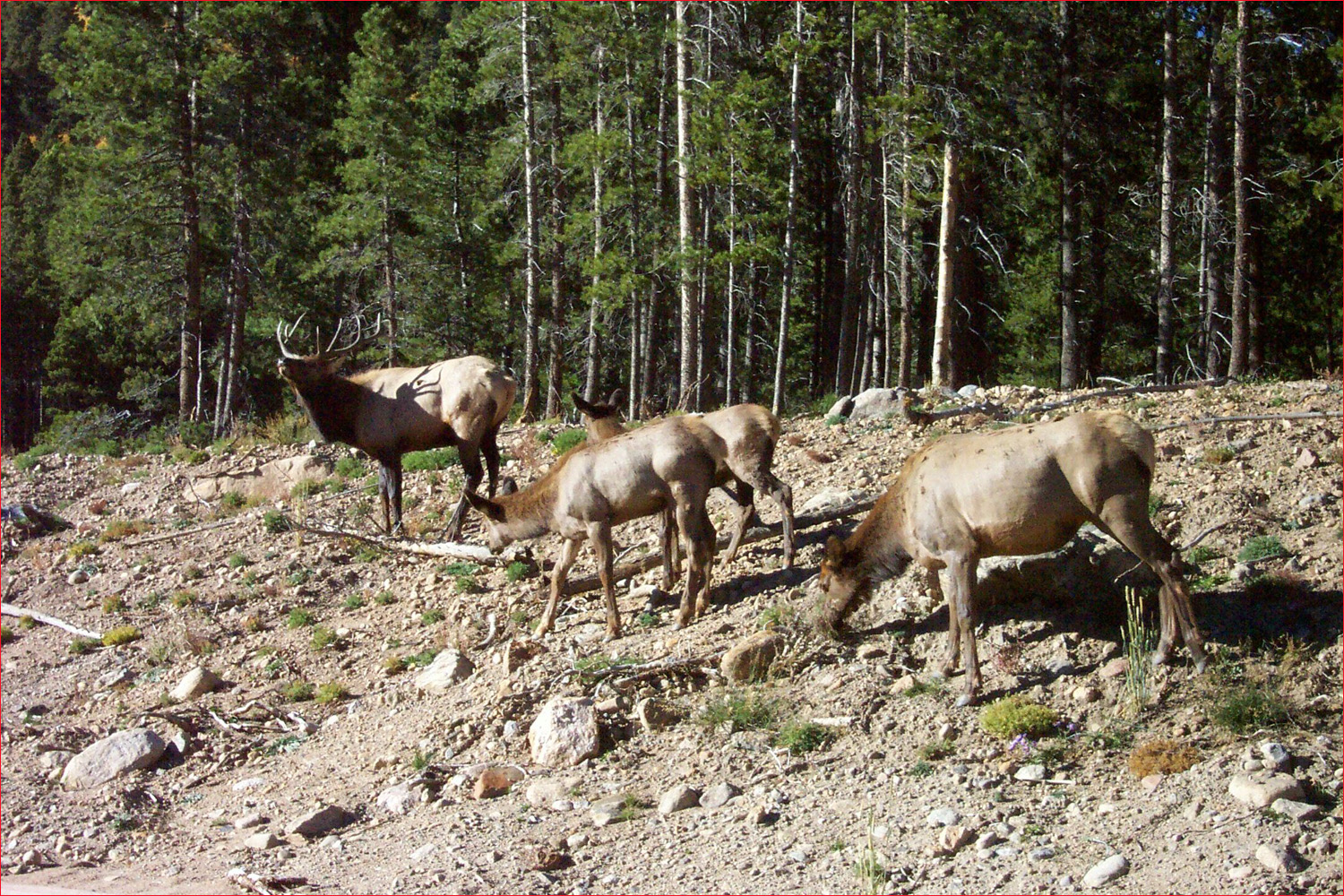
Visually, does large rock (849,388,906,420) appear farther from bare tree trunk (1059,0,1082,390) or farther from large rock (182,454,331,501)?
large rock (182,454,331,501)

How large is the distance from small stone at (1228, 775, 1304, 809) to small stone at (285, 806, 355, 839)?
19.8ft

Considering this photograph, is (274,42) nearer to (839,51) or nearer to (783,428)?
(839,51)

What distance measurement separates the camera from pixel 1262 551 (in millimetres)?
9992

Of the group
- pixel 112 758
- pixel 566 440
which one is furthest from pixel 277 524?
pixel 112 758

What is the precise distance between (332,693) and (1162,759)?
7360 millimetres

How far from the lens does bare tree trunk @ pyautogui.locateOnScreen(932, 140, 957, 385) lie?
68.4 ft

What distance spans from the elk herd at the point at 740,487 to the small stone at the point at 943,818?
159cm

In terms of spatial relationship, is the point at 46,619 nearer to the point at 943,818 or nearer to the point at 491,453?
the point at 491,453

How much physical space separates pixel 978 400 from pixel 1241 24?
9.04 meters

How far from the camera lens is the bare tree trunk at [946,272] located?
20844mm

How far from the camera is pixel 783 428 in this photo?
710 inches

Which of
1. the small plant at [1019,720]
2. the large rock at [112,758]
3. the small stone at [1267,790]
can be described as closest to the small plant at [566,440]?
the large rock at [112,758]

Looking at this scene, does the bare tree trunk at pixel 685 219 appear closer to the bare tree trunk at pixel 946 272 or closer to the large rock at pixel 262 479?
the bare tree trunk at pixel 946 272

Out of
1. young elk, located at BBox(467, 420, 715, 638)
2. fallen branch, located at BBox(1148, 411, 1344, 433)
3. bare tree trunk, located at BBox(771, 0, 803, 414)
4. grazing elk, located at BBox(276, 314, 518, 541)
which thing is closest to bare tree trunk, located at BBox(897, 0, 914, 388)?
bare tree trunk, located at BBox(771, 0, 803, 414)
